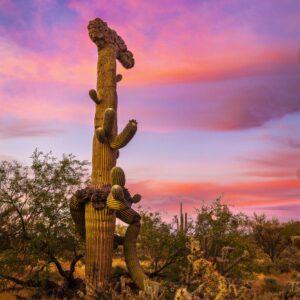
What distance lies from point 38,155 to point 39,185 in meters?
1.01

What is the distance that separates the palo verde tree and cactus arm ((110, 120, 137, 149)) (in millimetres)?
2939

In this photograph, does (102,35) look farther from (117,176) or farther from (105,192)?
(105,192)

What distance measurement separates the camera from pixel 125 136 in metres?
11.4

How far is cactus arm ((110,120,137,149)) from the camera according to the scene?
37.2ft

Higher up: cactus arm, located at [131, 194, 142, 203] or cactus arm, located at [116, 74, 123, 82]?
cactus arm, located at [116, 74, 123, 82]

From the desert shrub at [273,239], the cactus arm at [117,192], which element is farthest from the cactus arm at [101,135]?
the desert shrub at [273,239]

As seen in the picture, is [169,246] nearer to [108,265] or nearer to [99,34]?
[108,265]

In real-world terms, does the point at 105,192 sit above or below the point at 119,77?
below

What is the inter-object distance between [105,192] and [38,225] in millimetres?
2789

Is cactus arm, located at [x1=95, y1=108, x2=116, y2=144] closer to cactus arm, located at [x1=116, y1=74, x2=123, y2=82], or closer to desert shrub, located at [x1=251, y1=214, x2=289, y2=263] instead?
cactus arm, located at [x1=116, y1=74, x2=123, y2=82]

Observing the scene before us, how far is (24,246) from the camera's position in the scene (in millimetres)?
12820

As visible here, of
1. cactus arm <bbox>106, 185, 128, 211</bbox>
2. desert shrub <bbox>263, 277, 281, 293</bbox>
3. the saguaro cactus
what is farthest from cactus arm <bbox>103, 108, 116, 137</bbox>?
desert shrub <bbox>263, 277, 281, 293</bbox>

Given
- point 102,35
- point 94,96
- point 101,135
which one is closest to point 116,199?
point 101,135

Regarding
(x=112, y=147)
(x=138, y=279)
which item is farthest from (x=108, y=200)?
(x=138, y=279)
